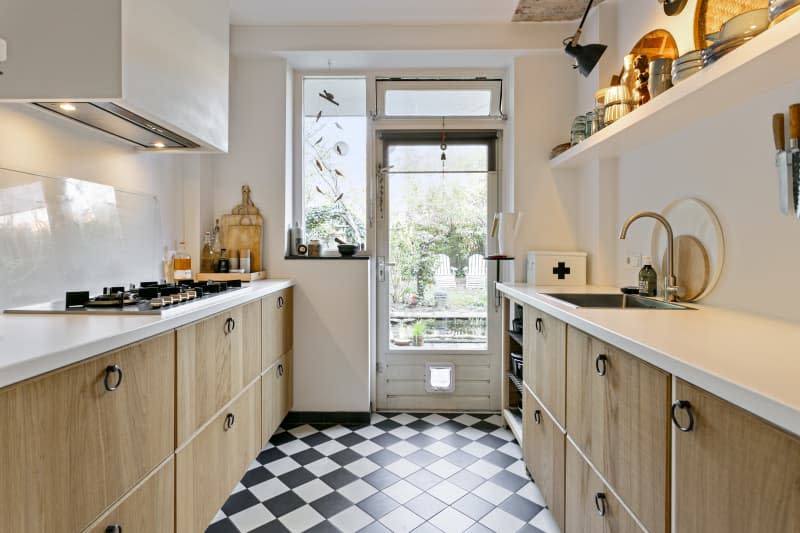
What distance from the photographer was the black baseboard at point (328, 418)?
290 cm

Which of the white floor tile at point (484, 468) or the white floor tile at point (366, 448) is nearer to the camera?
the white floor tile at point (484, 468)

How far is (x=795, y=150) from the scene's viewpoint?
123 cm

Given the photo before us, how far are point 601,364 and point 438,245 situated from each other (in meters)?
1.94

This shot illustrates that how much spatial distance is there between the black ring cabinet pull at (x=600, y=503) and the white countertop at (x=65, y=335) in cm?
138

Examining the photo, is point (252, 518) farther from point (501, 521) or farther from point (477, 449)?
point (477, 449)

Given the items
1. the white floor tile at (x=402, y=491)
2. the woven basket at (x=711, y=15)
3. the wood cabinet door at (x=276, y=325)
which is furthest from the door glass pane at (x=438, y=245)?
the woven basket at (x=711, y=15)

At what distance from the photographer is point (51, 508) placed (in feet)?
2.86

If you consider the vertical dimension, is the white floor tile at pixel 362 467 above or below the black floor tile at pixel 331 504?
above

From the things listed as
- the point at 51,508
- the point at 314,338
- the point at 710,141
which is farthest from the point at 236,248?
the point at 710,141

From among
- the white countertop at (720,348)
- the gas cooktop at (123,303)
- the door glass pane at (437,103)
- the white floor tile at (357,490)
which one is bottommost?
the white floor tile at (357,490)

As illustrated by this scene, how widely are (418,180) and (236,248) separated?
1.35m

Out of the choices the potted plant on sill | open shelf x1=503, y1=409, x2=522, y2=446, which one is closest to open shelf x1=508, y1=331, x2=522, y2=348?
open shelf x1=503, y1=409, x2=522, y2=446

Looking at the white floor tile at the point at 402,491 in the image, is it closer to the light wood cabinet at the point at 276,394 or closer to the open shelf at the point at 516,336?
the light wood cabinet at the point at 276,394

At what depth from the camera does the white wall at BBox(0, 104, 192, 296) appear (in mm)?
1525
